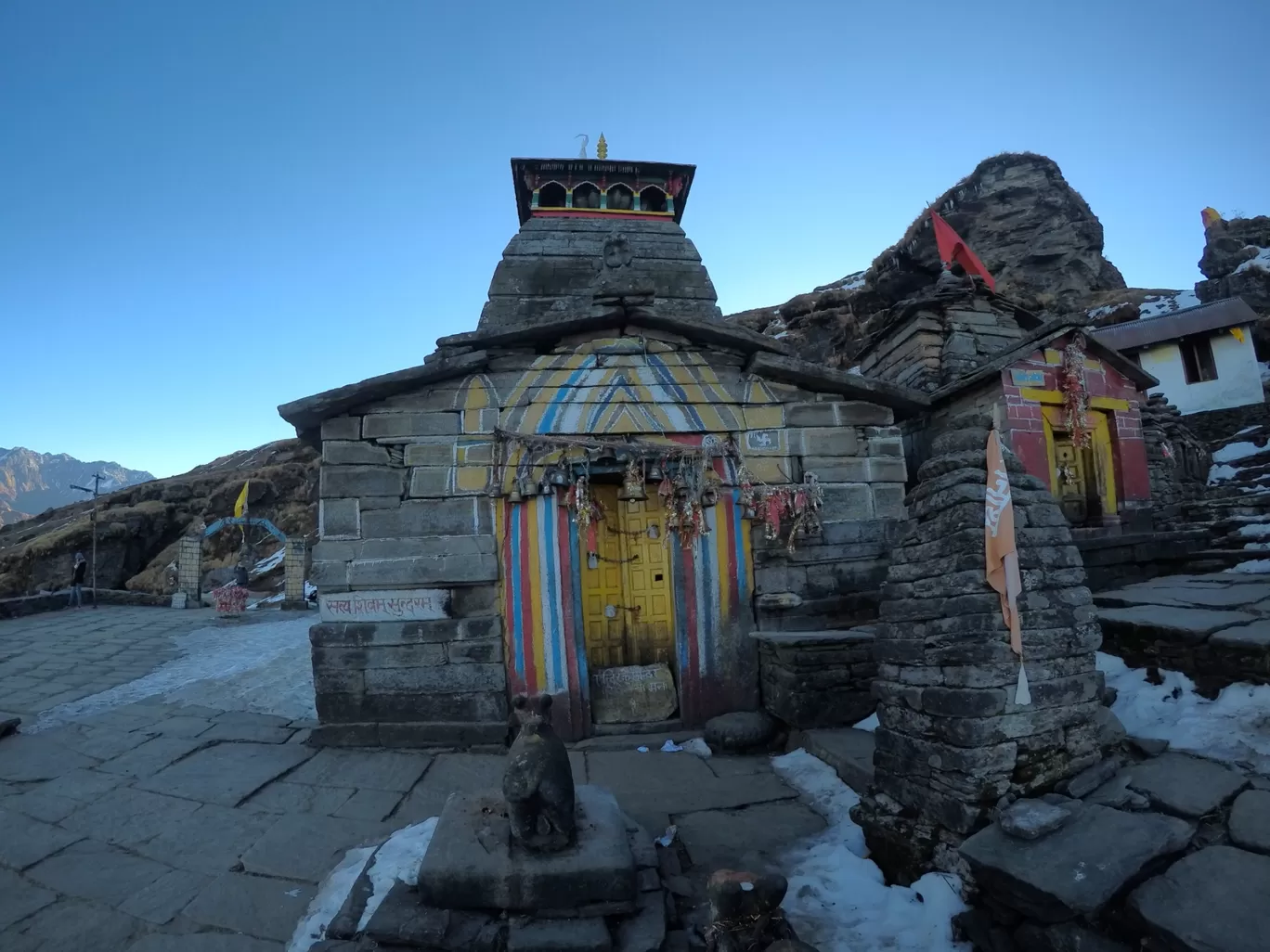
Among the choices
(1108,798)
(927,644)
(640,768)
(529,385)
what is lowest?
(640,768)

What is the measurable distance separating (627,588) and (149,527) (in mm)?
40350

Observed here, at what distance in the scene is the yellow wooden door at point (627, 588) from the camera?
7199mm

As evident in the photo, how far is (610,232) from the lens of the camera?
11695 millimetres

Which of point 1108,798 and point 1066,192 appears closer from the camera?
point 1108,798

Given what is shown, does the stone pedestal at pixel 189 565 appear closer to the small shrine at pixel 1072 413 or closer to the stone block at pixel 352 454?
the stone block at pixel 352 454

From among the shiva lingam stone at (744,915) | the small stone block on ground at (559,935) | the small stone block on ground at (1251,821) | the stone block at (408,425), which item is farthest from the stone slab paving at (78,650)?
the small stone block on ground at (1251,821)

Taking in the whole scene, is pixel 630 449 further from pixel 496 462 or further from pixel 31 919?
pixel 31 919

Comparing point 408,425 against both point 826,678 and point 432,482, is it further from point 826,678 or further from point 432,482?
point 826,678

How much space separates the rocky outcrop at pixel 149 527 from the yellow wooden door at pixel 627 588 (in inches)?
1302

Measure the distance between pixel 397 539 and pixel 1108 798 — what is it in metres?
6.04

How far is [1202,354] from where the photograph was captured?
2050 centimetres

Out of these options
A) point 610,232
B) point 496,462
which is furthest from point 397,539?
point 610,232

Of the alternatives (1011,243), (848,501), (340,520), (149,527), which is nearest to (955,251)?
(848,501)

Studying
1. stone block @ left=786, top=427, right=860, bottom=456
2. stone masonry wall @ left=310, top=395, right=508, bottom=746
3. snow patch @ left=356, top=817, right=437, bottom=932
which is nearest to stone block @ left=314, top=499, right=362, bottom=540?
stone masonry wall @ left=310, top=395, right=508, bottom=746
